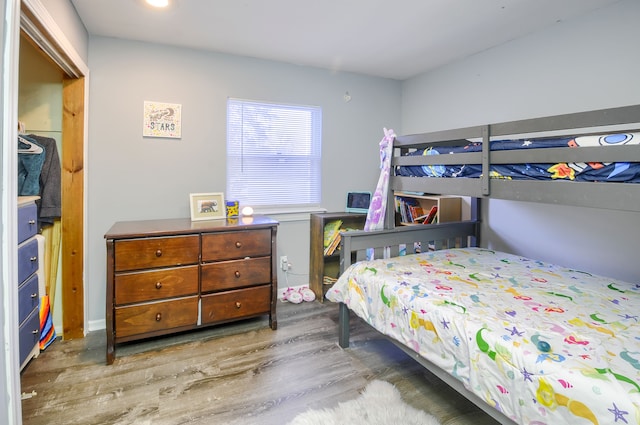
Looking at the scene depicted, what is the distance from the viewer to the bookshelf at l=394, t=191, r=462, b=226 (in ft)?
10.1

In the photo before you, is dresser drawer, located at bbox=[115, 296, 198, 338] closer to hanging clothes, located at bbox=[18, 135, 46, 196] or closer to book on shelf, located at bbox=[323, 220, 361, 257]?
hanging clothes, located at bbox=[18, 135, 46, 196]

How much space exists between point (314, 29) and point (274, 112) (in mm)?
933

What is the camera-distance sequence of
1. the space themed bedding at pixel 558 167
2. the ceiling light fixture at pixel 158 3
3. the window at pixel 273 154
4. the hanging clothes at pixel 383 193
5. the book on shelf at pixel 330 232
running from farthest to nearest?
the book on shelf at pixel 330 232
the window at pixel 273 154
the hanging clothes at pixel 383 193
the ceiling light fixture at pixel 158 3
the space themed bedding at pixel 558 167

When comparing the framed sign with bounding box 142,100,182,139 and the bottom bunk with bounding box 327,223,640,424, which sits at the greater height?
the framed sign with bounding box 142,100,182,139

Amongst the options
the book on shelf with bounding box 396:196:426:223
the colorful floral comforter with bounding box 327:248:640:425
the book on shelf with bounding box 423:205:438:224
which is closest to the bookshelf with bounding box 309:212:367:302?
the book on shelf with bounding box 396:196:426:223

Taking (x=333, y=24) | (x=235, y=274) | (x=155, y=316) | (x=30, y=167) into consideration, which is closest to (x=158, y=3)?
(x=333, y=24)

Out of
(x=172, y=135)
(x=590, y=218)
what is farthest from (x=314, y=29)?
(x=590, y=218)

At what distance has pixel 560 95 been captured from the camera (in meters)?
2.41

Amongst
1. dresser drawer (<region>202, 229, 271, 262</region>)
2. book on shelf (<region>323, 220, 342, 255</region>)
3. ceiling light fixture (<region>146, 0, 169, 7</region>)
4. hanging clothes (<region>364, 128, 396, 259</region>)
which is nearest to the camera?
ceiling light fixture (<region>146, 0, 169, 7</region>)

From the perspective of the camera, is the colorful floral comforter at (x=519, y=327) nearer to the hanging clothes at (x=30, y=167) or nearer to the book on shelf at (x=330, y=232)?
the book on shelf at (x=330, y=232)

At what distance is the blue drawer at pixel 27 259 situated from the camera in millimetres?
1875

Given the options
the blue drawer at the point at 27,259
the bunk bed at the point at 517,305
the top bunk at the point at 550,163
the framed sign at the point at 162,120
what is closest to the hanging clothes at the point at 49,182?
the blue drawer at the point at 27,259

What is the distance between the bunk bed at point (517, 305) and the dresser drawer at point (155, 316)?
3.41ft

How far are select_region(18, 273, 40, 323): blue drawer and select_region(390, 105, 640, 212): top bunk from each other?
2491 mm
